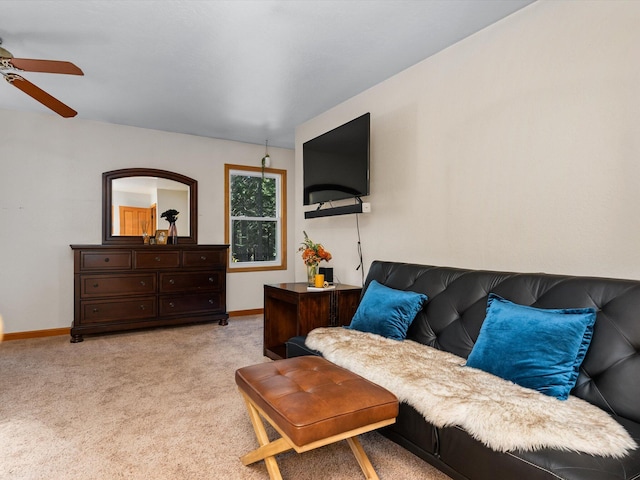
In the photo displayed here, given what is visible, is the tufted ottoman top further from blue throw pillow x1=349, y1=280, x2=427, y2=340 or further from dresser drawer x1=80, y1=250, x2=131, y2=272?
dresser drawer x1=80, y1=250, x2=131, y2=272

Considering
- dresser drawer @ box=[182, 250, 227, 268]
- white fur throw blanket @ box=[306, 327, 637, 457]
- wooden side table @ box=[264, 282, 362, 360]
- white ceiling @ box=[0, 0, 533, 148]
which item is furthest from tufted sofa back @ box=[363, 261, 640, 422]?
dresser drawer @ box=[182, 250, 227, 268]

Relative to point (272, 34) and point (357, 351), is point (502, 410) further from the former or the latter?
point (272, 34)

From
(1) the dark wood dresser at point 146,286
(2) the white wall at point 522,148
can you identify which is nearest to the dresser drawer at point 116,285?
(1) the dark wood dresser at point 146,286

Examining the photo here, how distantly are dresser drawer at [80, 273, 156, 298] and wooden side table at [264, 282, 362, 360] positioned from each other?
172cm

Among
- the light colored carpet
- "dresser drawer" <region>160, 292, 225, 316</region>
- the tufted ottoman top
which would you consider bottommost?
the light colored carpet

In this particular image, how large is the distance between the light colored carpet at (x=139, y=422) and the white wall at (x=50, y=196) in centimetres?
68

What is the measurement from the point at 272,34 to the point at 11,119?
338 centimetres

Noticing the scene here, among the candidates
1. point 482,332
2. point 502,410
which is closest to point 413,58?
point 482,332

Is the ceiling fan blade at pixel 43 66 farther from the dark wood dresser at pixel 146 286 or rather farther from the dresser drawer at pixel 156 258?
the dresser drawer at pixel 156 258

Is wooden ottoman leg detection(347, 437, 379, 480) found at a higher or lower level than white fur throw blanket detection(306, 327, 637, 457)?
lower

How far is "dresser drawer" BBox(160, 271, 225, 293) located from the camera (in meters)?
4.51

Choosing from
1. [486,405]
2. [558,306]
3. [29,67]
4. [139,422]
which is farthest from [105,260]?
[558,306]

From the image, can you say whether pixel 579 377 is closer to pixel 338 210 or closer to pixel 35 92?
pixel 338 210

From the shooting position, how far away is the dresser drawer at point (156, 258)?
4363 mm
